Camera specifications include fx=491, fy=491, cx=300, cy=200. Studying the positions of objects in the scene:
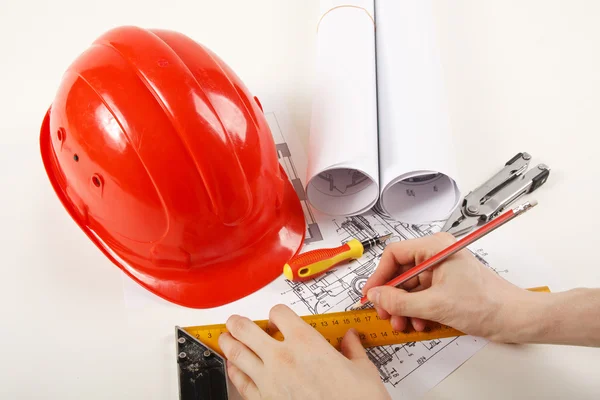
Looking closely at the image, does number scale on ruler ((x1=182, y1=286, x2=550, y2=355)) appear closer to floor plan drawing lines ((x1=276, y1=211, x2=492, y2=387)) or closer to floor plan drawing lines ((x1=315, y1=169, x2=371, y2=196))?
floor plan drawing lines ((x1=276, y1=211, x2=492, y2=387))

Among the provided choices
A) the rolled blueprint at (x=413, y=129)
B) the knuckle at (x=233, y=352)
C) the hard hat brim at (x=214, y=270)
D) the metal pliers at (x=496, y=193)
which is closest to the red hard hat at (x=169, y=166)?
the hard hat brim at (x=214, y=270)

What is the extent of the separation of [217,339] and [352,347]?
303 mm

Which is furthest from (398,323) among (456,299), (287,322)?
(287,322)

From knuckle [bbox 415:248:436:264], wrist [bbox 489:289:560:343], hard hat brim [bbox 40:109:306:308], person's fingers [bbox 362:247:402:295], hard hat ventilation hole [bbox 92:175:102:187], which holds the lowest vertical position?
wrist [bbox 489:289:560:343]

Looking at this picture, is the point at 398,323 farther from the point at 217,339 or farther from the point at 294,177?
the point at 294,177

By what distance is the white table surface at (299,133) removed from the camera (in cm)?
112

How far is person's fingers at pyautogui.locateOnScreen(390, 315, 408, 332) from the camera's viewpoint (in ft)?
3.50

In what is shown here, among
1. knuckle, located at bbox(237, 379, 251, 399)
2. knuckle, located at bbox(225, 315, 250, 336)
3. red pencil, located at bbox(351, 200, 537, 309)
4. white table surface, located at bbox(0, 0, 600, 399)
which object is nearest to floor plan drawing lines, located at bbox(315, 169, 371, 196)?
white table surface, located at bbox(0, 0, 600, 399)

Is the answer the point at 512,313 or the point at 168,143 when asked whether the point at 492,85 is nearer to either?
the point at 512,313

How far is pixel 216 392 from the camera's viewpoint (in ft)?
3.43

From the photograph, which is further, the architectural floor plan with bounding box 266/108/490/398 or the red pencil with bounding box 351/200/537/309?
the architectural floor plan with bounding box 266/108/490/398

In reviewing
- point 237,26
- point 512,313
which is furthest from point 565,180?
point 237,26

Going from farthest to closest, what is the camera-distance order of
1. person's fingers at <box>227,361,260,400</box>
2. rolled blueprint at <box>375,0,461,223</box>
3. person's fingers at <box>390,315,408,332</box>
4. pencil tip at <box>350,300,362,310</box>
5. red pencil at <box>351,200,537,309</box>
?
rolled blueprint at <box>375,0,461,223</box>
pencil tip at <box>350,300,362,310</box>
person's fingers at <box>390,315,408,332</box>
person's fingers at <box>227,361,260,400</box>
red pencil at <box>351,200,537,309</box>

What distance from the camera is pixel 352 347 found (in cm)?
101
